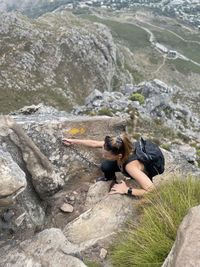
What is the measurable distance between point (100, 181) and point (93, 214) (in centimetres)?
161

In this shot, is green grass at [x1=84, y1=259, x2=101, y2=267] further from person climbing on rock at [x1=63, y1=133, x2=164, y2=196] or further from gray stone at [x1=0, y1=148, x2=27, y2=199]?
person climbing on rock at [x1=63, y1=133, x2=164, y2=196]

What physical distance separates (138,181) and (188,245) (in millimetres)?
3689

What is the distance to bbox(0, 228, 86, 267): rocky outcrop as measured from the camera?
7.45 metres

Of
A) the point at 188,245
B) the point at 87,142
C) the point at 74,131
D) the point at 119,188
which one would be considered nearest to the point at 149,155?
the point at 119,188

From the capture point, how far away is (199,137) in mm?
32750

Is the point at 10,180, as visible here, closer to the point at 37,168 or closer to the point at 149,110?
the point at 37,168

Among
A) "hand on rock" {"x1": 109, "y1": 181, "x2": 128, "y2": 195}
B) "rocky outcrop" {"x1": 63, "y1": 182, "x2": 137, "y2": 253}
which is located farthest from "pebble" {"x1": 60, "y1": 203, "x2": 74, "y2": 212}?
"hand on rock" {"x1": 109, "y1": 181, "x2": 128, "y2": 195}

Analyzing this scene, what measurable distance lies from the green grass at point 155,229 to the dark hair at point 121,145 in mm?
1192

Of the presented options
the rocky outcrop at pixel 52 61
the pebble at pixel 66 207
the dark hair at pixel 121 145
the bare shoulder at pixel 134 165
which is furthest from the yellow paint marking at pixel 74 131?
the rocky outcrop at pixel 52 61

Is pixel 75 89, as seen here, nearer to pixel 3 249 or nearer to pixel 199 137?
pixel 199 137

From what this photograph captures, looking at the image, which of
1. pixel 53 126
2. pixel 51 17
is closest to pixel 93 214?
pixel 53 126

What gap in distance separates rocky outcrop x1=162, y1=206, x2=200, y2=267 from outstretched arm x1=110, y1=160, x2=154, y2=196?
2917 mm

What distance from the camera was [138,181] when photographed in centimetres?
977

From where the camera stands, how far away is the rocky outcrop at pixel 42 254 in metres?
7.45
